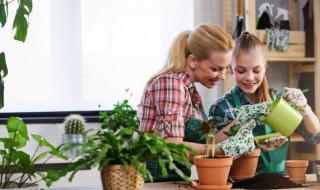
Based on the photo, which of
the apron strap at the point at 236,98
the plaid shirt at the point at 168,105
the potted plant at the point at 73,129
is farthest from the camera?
the potted plant at the point at 73,129

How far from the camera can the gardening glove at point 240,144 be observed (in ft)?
6.26

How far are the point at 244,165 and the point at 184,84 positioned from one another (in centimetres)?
46

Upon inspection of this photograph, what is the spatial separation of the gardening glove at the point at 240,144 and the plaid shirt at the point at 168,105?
0.87ft

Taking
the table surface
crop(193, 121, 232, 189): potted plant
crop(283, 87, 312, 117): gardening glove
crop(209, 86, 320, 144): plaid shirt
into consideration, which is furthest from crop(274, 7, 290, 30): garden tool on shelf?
→ crop(193, 121, 232, 189): potted plant

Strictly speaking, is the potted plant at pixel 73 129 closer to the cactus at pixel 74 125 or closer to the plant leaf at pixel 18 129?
the cactus at pixel 74 125

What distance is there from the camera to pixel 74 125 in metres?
3.72

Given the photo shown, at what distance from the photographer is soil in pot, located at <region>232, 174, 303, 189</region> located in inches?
75.0

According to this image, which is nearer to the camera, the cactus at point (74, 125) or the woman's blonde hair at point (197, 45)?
the woman's blonde hair at point (197, 45)

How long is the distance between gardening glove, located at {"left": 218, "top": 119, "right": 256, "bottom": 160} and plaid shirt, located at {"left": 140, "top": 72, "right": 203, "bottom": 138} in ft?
0.87

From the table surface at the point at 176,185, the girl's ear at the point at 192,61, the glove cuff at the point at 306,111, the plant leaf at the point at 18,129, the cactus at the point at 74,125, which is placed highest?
the girl's ear at the point at 192,61

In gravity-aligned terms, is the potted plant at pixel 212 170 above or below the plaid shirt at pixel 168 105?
below

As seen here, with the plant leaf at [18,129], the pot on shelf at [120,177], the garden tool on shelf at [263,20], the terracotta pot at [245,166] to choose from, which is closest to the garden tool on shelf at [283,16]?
the garden tool on shelf at [263,20]

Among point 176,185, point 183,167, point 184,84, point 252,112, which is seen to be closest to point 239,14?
point 184,84

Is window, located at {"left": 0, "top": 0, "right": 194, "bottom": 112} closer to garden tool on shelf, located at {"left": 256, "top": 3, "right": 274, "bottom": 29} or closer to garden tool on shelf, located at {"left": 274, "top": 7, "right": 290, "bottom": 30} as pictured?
garden tool on shelf, located at {"left": 256, "top": 3, "right": 274, "bottom": 29}
